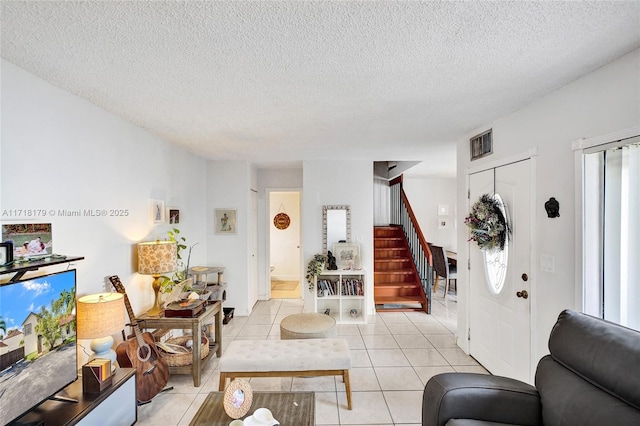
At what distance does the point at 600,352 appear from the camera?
1392 mm

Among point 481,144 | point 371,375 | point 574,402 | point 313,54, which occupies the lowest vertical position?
point 371,375

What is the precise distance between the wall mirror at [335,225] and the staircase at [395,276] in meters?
1.07

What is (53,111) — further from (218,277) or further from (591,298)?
(591,298)

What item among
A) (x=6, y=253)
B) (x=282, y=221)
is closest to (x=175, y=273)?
(x=6, y=253)

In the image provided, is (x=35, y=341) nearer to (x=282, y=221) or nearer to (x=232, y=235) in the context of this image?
(x=232, y=235)

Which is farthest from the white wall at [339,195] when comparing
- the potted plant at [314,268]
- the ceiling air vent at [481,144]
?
the ceiling air vent at [481,144]

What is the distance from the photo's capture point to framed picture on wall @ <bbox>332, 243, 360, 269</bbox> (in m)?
4.70

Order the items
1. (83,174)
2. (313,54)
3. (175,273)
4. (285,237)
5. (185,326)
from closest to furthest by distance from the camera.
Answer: (313,54)
(83,174)
(185,326)
(175,273)
(285,237)

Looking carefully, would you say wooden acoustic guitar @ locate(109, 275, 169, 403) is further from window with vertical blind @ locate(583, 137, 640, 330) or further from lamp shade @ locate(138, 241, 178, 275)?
window with vertical blind @ locate(583, 137, 640, 330)

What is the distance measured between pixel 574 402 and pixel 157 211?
12.2 feet

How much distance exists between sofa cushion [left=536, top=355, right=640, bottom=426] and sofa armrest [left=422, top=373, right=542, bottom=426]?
67mm

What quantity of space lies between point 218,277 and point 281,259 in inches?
126

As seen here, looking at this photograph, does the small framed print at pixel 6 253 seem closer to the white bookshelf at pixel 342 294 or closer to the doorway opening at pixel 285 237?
the white bookshelf at pixel 342 294

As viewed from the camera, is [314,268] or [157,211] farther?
[314,268]
